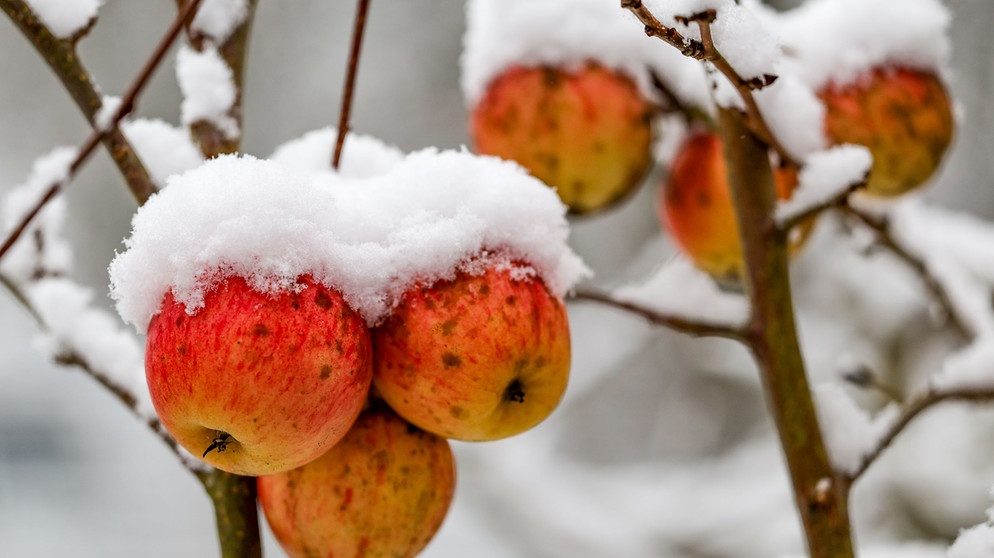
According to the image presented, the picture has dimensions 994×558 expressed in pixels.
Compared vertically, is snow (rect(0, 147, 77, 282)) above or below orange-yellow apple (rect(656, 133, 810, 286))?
above

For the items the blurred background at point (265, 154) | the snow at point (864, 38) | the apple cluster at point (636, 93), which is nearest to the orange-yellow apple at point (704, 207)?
the apple cluster at point (636, 93)

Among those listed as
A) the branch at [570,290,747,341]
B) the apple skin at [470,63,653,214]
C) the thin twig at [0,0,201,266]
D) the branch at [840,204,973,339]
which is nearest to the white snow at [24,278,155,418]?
the thin twig at [0,0,201,266]

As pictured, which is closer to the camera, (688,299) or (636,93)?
(688,299)

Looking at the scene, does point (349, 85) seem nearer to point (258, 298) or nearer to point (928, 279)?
point (258, 298)

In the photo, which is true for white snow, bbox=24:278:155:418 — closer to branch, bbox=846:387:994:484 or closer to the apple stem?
the apple stem

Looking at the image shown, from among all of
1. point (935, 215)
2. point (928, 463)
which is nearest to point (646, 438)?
point (928, 463)

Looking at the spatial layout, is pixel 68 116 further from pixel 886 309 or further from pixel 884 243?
pixel 884 243

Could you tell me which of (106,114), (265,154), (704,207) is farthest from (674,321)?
(265,154)
